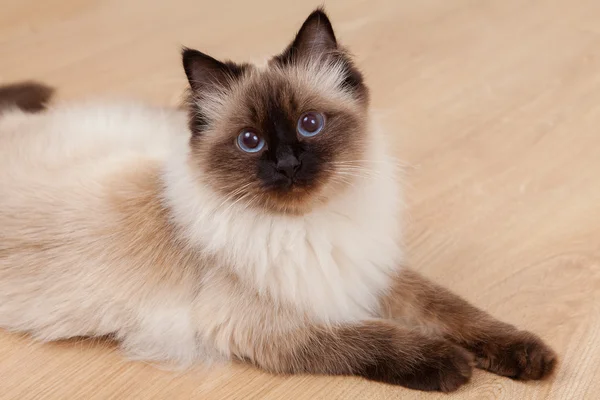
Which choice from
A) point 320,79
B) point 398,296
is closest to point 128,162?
point 320,79

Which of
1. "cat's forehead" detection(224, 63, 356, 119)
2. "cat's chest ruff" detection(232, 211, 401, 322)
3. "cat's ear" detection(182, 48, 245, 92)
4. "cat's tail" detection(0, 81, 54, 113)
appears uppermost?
"cat's tail" detection(0, 81, 54, 113)

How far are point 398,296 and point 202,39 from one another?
193 cm

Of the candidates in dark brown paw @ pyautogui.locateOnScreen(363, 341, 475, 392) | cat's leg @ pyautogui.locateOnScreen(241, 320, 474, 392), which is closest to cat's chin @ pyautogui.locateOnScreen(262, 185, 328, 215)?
cat's leg @ pyautogui.locateOnScreen(241, 320, 474, 392)

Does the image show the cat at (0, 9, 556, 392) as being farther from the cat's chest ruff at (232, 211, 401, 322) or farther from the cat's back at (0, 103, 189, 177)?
the cat's back at (0, 103, 189, 177)

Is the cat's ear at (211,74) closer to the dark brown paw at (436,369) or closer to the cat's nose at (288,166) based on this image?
the cat's nose at (288,166)

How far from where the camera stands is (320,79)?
5.13 ft

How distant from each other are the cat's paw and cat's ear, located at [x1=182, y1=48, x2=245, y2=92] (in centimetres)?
83

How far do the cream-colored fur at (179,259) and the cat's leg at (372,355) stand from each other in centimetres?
3

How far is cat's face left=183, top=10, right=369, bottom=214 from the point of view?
1432 millimetres

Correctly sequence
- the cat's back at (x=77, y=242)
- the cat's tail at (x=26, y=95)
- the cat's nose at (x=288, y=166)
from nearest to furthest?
the cat's nose at (x=288, y=166) < the cat's back at (x=77, y=242) < the cat's tail at (x=26, y=95)

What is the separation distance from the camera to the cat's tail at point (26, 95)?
2.31 metres

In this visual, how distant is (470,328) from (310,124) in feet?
1.94

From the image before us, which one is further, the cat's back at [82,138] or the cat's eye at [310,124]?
the cat's back at [82,138]

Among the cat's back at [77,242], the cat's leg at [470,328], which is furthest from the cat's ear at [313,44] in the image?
the cat's leg at [470,328]
